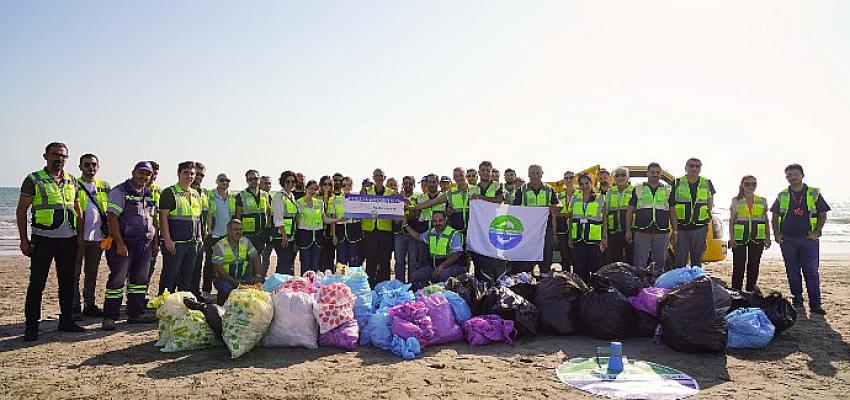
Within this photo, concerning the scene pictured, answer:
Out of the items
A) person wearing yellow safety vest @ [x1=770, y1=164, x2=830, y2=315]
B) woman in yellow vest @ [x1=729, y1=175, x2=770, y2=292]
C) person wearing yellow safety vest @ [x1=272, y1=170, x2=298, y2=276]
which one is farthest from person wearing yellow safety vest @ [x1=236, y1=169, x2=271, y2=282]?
person wearing yellow safety vest @ [x1=770, y1=164, x2=830, y2=315]

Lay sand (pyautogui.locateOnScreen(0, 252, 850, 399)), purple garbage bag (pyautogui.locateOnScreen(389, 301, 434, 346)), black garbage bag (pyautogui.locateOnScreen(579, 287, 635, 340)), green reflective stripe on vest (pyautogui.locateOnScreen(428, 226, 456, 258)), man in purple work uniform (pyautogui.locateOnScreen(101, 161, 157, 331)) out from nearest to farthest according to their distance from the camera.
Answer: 1. sand (pyautogui.locateOnScreen(0, 252, 850, 399))
2. purple garbage bag (pyautogui.locateOnScreen(389, 301, 434, 346))
3. black garbage bag (pyautogui.locateOnScreen(579, 287, 635, 340))
4. man in purple work uniform (pyautogui.locateOnScreen(101, 161, 157, 331))
5. green reflective stripe on vest (pyautogui.locateOnScreen(428, 226, 456, 258))

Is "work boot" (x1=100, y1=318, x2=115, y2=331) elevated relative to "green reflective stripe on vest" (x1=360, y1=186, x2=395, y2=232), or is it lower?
lower

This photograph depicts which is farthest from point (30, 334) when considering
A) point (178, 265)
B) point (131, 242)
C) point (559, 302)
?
point (559, 302)

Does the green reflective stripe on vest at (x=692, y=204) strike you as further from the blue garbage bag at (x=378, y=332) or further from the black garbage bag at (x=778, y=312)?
the blue garbage bag at (x=378, y=332)

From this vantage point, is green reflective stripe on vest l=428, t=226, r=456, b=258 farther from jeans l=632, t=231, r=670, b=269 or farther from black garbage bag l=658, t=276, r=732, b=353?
black garbage bag l=658, t=276, r=732, b=353

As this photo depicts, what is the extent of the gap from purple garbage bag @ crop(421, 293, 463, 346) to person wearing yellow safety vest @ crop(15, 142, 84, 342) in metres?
3.60

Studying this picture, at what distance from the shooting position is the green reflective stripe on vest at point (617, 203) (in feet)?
24.4

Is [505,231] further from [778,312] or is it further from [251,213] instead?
[251,213]

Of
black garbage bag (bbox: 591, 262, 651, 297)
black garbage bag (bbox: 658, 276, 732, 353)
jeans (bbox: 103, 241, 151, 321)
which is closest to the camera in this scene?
black garbage bag (bbox: 658, 276, 732, 353)

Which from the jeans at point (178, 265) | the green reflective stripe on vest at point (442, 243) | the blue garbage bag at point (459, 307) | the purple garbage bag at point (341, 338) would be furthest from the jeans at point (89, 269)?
the blue garbage bag at point (459, 307)

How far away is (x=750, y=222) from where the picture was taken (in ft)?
24.0

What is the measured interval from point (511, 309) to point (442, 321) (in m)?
0.73

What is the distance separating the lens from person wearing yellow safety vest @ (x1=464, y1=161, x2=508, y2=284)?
757cm

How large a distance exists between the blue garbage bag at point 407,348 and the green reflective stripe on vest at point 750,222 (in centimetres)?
509
